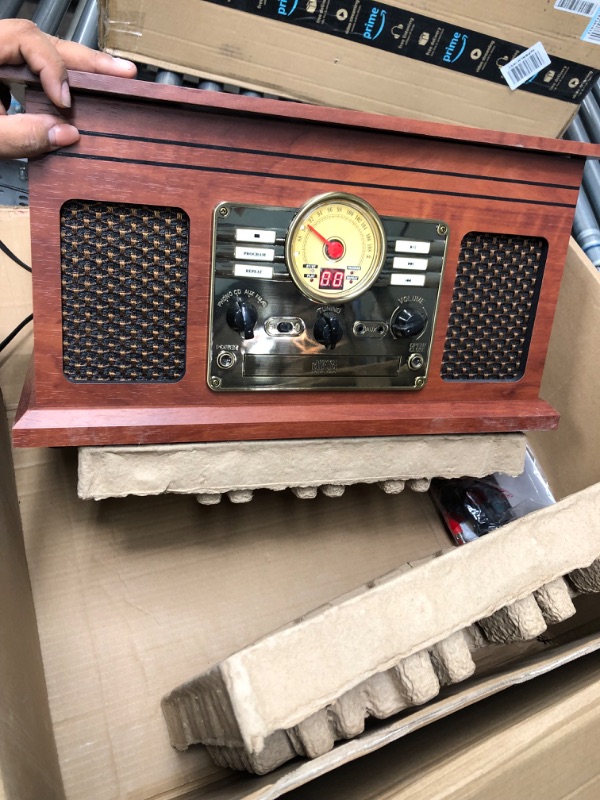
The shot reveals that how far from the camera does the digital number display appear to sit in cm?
76

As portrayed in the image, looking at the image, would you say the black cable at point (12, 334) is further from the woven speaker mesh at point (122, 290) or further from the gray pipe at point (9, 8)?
the gray pipe at point (9, 8)

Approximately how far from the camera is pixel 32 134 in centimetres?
61

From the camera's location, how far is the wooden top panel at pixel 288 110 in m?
0.62

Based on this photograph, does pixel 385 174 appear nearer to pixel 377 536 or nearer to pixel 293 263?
pixel 293 263

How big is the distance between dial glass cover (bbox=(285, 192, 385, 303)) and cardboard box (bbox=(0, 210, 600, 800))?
1.27 feet

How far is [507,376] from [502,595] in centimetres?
38

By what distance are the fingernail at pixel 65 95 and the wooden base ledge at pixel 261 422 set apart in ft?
1.09

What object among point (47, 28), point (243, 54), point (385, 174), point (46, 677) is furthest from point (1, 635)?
point (47, 28)

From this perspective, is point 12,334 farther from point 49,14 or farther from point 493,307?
point 493,307

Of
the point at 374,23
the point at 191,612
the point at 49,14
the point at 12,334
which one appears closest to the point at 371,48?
the point at 374,23

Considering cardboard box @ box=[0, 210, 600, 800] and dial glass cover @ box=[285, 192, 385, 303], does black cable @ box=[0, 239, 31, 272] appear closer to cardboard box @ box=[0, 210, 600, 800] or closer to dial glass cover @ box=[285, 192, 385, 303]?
cardboard box @ box=[0, 210, 600, 800]

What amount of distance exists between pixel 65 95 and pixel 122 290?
0.21 m

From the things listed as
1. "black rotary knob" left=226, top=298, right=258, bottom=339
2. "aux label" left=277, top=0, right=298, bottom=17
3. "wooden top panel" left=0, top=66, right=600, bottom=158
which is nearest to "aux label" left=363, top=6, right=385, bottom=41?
"aux label" left=277, top=0, right=298, bottom=17

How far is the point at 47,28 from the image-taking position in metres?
1.21
